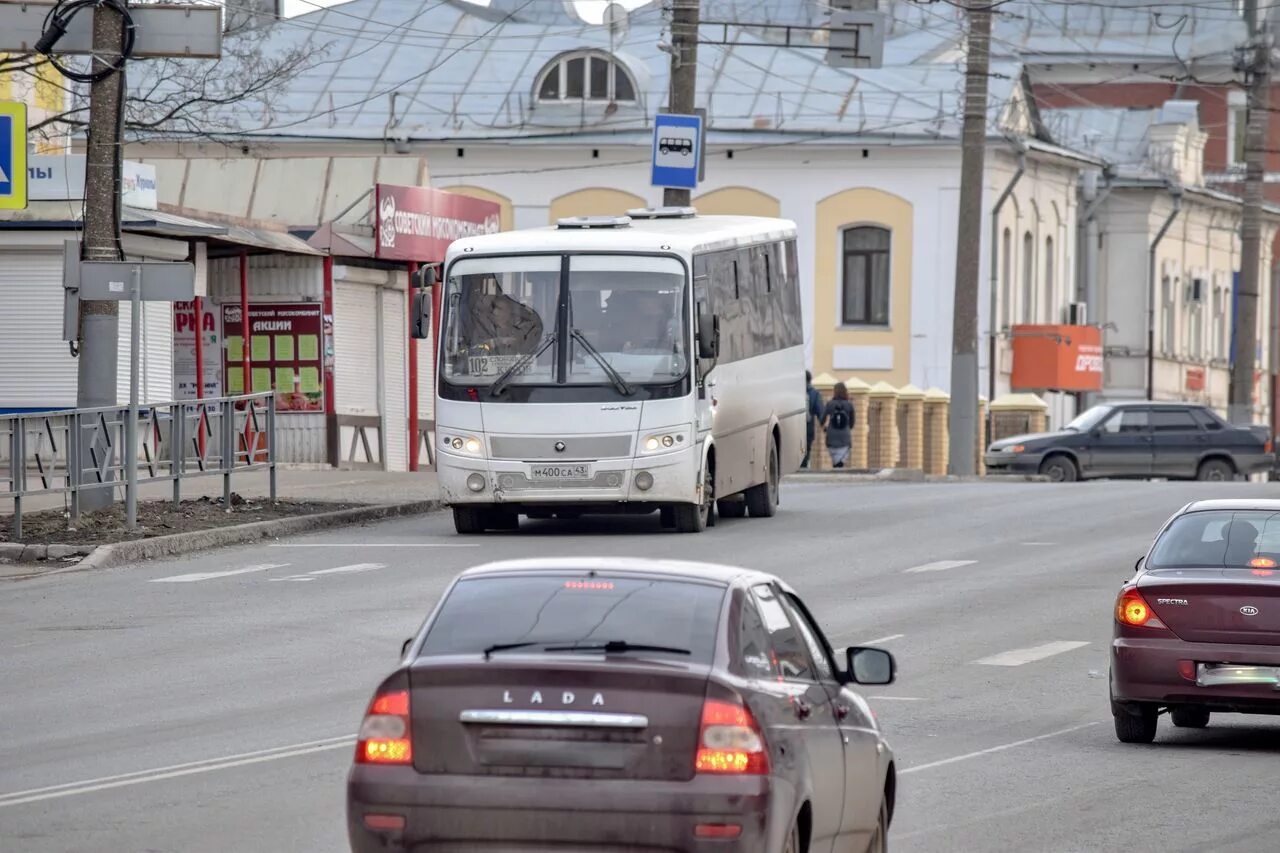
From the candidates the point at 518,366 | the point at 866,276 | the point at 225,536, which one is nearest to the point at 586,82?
the point at 866,276

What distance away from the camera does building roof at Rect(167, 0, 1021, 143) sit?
2309 inches

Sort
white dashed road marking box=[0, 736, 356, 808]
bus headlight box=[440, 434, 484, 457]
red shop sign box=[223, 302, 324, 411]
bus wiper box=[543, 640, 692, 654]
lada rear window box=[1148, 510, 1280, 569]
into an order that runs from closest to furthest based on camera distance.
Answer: bus wiper box=[543, 640, 692, 654]
white dashed road marking box=[0, 736, 356, 808]
lada rear window box=[1148, 510, 1280, 569]
bus headlight box=[440, 434, 484, 457]
red shop sign box=[223, 302, 324, 411]

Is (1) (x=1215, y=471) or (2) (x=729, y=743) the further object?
(1) (x=1215, y=471)

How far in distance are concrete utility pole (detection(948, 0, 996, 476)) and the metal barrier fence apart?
1705 cm

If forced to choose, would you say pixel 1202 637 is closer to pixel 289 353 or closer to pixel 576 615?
pixel 576 615

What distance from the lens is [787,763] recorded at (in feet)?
25.0

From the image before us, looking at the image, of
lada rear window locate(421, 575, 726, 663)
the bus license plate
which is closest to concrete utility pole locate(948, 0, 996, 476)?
the bus license plate

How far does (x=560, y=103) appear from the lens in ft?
196

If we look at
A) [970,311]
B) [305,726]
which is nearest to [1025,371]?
[970,311]

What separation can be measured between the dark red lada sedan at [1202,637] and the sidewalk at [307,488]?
14.3m

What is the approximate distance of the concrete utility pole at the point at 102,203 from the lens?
24406 millimetres

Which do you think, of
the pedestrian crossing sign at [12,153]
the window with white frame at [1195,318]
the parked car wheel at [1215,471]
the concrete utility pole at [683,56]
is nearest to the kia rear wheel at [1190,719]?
the pedestrian crossing sign at [12,153]

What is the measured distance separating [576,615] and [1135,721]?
268 inches

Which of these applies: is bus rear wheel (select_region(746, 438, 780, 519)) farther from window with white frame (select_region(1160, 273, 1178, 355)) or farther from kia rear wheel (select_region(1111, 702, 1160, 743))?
window with white frame (select_region(1160, 273, 1178, 355))
